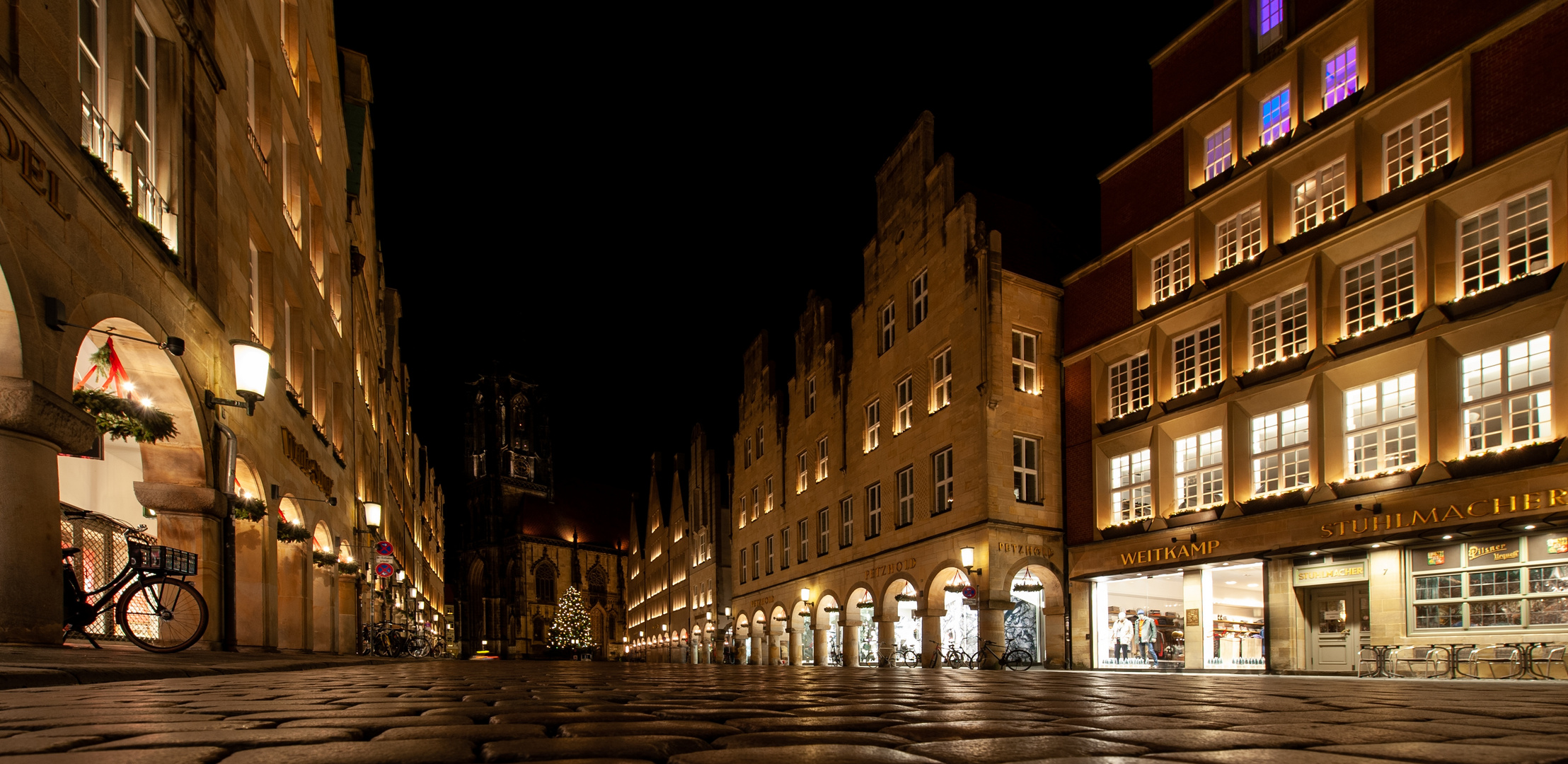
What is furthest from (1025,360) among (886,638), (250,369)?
(250,369)

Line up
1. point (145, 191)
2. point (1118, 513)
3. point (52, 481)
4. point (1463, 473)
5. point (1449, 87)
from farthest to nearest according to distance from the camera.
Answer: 1. point (1118, 513)
2. point (1449, 87)
3. point (1463, 473)
4. point (145, 191)
5. point (52, 481)

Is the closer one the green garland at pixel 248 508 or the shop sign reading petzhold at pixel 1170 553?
the green garland at pixel 248 508

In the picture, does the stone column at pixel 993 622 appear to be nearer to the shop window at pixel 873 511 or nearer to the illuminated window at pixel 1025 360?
the illuminated window at pixel 1025 360

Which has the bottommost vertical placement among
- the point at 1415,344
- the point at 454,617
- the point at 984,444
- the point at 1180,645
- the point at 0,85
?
the point at 454,617

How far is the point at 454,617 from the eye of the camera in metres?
112

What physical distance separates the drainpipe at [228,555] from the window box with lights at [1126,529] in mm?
18886

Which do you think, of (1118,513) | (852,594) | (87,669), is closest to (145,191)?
(87,669)

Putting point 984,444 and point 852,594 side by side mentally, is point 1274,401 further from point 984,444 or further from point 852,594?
point 852,594

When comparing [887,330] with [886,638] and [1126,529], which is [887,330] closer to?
[886,638]

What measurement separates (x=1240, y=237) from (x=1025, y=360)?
6.65 metres

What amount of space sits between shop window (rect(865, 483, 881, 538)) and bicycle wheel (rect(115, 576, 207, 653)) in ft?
77.5

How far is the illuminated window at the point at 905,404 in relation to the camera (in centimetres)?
3044

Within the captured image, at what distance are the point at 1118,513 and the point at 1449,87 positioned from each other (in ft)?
38.3

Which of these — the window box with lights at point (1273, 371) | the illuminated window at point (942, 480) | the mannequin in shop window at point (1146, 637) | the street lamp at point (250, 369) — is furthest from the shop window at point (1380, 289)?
the street lamp at point (250, 369)
